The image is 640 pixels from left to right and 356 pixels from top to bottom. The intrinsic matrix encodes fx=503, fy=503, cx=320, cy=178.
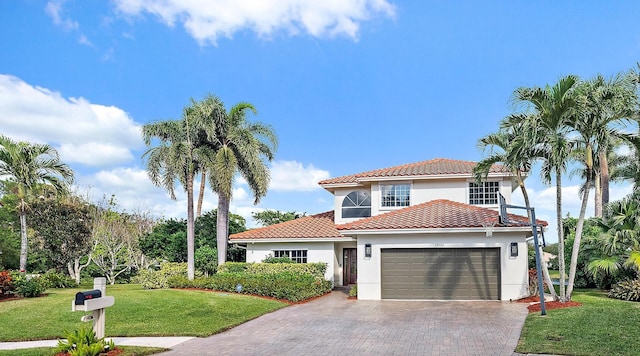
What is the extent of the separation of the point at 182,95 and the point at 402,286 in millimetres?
14425

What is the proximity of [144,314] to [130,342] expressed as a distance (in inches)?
143

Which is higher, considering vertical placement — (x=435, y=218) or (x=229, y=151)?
(x=229, y=151)

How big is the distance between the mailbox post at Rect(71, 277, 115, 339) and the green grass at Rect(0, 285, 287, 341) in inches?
76.7

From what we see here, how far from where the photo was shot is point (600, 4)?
16.6 m

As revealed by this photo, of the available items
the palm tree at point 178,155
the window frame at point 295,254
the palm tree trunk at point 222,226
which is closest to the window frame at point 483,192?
the window frame at point 295,254

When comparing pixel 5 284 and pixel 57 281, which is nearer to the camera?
pixel 5 284

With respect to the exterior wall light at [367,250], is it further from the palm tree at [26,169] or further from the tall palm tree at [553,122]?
the palm tree at [26,169]

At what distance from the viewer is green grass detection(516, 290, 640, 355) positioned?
9.55 meters

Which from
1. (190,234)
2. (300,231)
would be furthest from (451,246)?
(190,234)

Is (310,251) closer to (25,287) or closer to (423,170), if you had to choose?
(423,170)

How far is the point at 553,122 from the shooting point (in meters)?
15.5

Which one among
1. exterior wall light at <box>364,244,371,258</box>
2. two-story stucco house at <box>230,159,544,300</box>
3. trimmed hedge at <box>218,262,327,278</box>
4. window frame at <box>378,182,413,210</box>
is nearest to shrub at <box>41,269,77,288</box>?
trimmed hedge at <box>218,262,327,278</box>

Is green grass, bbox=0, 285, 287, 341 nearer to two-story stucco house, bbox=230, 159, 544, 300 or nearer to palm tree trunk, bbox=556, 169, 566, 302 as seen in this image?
two-story stucco house, bbox=230, 159, 544, 300

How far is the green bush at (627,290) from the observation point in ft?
54.1
